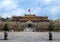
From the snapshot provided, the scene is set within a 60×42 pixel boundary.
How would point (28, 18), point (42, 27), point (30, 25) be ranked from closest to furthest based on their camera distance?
point (42, 27)
point (30, 25)
point (28, 18)

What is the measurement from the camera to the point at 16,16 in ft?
443

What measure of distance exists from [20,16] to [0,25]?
38.0 m

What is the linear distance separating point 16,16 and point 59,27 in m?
39.7

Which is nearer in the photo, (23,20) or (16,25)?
(16,25)

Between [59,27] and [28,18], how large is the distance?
30397mm

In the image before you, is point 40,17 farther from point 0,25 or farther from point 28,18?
point 0,25

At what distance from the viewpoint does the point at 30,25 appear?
4500 inches

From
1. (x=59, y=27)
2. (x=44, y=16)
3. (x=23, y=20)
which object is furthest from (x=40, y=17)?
(x=59, y=27)

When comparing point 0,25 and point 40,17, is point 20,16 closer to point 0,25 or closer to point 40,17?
point 40,17

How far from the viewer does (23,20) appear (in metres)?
129

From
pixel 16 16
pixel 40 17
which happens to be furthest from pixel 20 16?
pixel 40 17

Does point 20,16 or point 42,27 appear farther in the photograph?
point 20,16

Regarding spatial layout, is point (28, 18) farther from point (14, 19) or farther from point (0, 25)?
point (0, 25)

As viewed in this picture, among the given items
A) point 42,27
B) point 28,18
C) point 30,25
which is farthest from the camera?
point 28,18
